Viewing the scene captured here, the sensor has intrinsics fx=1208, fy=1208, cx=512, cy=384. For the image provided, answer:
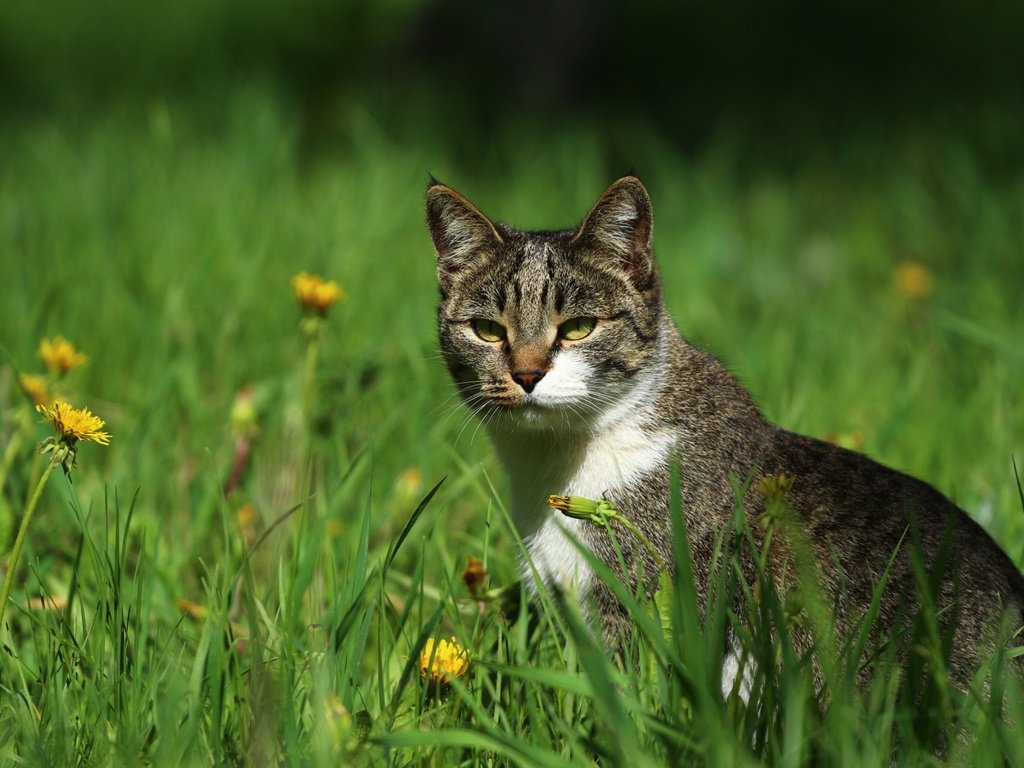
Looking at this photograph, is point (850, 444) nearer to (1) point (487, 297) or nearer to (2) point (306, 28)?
(1) point (487, 297)

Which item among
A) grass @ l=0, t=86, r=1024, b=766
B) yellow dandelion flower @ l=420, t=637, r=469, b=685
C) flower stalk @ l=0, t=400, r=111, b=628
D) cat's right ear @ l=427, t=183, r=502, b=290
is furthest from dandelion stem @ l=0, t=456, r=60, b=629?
cat's right ear @ l=427, t=183, r=502, b=290

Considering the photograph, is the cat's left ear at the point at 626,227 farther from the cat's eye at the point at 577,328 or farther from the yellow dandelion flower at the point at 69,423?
the yellow dandelion flower at the point at 69,423

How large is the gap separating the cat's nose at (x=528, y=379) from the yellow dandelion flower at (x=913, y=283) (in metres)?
3.06

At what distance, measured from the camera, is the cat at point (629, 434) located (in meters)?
2.90

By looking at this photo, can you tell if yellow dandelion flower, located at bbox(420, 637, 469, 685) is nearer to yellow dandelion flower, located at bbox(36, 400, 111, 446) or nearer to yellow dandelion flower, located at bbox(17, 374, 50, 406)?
yellow dandelion flower, located at bbox(36, 400, 111, 446)

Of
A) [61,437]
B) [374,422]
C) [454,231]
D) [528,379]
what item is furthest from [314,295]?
[61,437]

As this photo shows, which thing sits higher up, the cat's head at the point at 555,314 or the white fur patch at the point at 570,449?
the cat's head at the point at 555,314

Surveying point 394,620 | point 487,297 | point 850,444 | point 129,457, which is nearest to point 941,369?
point 850,444

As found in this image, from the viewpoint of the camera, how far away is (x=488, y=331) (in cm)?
337

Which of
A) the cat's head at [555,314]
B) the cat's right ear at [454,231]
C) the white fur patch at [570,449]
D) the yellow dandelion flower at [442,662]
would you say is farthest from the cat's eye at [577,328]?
the yellow dandelion flower at [442,662]

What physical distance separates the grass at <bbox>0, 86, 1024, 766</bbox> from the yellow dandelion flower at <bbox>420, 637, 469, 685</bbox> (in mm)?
33

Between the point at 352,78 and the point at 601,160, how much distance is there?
2.69m

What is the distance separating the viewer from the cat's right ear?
3.46 m

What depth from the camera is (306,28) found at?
1052cm
